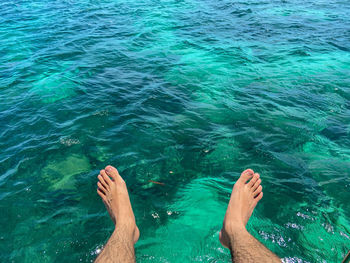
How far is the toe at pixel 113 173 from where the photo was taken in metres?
3.94

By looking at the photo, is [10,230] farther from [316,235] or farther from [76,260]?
[316,235]

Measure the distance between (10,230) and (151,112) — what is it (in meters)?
3.54

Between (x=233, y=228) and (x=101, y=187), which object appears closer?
(x=233, y=228)

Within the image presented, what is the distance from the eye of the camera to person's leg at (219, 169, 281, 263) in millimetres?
2445

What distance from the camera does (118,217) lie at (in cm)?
323

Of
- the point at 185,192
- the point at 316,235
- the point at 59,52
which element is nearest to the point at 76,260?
the point at 185,192

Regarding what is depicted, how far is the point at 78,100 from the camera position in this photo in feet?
21.2

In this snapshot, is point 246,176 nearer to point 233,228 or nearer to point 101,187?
point 233,228

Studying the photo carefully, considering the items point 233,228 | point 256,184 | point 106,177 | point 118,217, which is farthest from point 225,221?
point 106,177

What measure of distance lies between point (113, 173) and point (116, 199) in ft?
1.87

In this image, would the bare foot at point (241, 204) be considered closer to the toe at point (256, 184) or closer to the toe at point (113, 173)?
the toe at point (256, 184)

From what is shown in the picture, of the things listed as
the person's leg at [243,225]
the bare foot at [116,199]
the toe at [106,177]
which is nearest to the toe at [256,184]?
the person's leg at [243,225]

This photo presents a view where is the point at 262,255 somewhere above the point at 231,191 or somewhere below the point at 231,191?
above

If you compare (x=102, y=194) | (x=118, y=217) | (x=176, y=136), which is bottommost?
(x=176, y=136)
